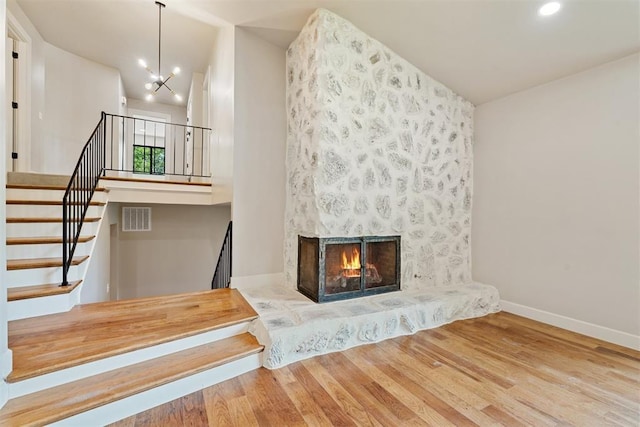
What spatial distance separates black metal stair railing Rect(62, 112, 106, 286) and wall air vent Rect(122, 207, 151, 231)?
5.17ft

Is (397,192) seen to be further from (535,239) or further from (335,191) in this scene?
(535,239)

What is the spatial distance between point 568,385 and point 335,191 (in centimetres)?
250

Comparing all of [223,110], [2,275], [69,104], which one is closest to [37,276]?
[2,275]

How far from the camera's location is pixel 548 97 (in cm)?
328

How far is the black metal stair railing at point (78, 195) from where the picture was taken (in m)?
→ 2.47

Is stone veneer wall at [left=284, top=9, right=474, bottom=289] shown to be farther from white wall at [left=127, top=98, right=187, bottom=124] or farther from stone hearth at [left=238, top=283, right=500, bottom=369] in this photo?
white wall at [left=127, top=98, right=187, bottom=124]

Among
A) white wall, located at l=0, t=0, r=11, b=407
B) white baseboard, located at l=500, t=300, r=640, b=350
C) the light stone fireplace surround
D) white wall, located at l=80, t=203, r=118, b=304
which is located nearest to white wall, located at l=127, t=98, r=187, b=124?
white wall, located at l=80, t=203, r=118, b=304

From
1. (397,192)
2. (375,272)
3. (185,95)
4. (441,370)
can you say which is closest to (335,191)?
(397,192)

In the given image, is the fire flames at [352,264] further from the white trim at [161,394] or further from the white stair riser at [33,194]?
the white stair riser at [33,194]

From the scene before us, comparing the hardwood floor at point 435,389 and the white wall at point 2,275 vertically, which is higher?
the white wall at point 2,275

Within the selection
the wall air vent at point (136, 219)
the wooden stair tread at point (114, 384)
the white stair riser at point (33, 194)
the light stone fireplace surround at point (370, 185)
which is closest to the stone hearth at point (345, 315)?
the light stone fireplace surround at point (370, 185)

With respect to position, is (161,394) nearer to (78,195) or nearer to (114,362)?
(114,362)

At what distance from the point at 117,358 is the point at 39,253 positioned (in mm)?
1639

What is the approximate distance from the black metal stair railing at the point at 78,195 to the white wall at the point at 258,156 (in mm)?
1526
